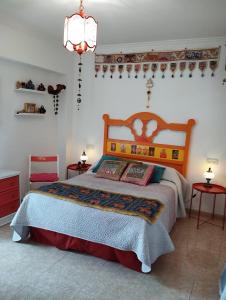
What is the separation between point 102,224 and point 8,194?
1.48 meters

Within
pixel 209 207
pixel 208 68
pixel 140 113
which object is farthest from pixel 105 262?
pixel 208 68

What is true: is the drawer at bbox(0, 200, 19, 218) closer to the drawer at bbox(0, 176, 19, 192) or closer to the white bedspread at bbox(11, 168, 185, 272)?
the drawer at bbox(0, 176, 19, 192)

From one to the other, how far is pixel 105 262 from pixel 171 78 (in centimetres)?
271

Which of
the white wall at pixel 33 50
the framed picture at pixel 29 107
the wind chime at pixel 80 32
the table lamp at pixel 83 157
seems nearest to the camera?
the wind chime at pixel 80 32

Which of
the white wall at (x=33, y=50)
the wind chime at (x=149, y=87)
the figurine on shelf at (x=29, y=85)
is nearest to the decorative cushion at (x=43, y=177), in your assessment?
the figurine on shelf at (x=29, y=85)

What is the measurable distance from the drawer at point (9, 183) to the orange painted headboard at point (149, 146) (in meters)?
1.54

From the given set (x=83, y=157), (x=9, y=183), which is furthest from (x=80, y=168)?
(x=9, y=183)

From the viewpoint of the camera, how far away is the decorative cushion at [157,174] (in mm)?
3489

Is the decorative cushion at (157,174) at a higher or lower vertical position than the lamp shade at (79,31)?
lower

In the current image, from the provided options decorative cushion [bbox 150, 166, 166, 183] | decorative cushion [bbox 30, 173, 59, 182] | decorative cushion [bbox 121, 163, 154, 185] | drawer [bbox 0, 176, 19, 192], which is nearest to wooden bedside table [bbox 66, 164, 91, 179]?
decorative cushion [bbox 30, 173, 59, 182]

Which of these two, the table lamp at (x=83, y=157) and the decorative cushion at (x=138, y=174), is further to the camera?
the table lamp at (x=83, y=157)

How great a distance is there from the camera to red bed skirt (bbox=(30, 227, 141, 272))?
7.79 ft

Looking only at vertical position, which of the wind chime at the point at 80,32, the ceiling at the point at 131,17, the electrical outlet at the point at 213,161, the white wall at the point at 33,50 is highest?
the ceiling at the point at 131,17

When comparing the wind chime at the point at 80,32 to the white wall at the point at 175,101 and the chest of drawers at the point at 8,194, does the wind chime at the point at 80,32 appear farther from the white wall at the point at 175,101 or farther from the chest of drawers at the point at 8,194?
the white wall at the point at 175,101
